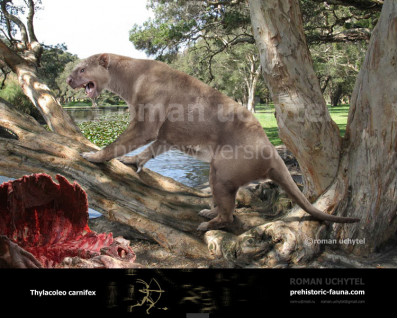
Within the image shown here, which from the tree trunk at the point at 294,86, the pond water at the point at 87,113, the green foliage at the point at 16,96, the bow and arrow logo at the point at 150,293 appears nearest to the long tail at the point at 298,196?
the tree trunk at the point at 294,86

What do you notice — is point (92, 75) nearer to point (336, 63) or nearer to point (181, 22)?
point (181, 22)

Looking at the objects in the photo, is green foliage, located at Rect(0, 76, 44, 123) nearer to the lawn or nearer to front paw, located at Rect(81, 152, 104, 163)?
front paw, located at Rect(81, 152, 104, 163)

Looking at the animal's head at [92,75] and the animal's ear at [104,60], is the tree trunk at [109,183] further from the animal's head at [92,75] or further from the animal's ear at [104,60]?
the animal's ear at [104,60]

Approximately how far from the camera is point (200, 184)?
17.8 feet

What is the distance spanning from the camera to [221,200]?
3184 mm

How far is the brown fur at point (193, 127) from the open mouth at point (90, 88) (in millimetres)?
14

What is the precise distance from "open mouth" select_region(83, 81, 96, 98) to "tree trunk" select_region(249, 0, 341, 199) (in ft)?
5.51

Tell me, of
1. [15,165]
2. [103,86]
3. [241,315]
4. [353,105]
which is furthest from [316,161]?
[15,165]

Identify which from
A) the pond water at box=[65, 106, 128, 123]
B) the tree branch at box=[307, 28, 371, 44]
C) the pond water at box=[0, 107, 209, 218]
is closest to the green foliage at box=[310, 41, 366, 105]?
the tree branch at box=[307, 28, 371, 44]

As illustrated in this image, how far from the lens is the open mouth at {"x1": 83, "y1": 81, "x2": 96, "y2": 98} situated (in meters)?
3.48

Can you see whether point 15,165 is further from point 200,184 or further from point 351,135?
point 351,135

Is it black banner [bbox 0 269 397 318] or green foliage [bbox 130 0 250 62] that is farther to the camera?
green foliage [bbox 130 0 250 62]

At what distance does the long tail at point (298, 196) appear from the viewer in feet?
9.82

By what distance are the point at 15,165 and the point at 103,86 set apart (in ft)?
3.65
